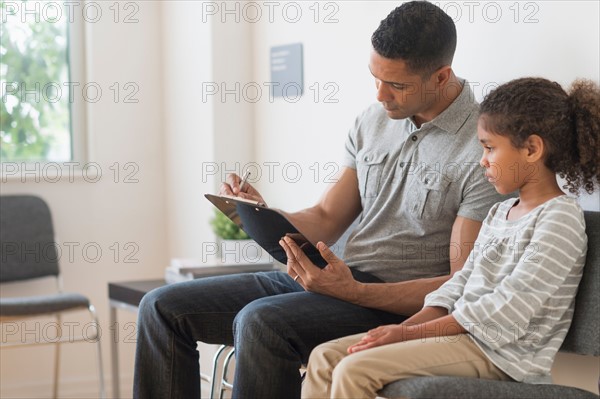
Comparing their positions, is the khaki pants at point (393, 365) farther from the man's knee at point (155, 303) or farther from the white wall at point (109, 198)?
the white wall at point (109, 198)

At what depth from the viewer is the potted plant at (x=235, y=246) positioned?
3184 mm

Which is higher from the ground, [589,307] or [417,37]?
[417,37]

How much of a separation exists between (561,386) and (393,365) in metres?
0.30

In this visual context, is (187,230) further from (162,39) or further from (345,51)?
(345,51)

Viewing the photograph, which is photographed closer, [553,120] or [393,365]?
Result: [393,365]

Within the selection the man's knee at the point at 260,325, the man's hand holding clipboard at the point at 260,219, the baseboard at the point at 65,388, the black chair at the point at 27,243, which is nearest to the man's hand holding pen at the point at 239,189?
the man's hand holding clipboard at the point at 260,219

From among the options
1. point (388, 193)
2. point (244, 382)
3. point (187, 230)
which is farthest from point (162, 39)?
point (244, 382)

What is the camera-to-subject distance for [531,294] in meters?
1.71

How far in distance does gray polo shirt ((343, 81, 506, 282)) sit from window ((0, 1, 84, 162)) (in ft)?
5.87

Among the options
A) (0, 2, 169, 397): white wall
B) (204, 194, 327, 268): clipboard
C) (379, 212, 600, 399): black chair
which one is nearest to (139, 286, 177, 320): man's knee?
(204, 194, 327, 268): clipboard

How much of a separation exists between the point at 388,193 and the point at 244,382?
59 centimetres

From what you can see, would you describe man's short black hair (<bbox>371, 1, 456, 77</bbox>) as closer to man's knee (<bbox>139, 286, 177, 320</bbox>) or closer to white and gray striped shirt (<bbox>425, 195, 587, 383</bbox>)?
white and gray striped shirt (<bbox>425, 195, 587, 383</bbox>)

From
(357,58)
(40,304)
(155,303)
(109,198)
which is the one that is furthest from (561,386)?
(109,198)

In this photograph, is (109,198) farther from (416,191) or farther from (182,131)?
(416,191)
